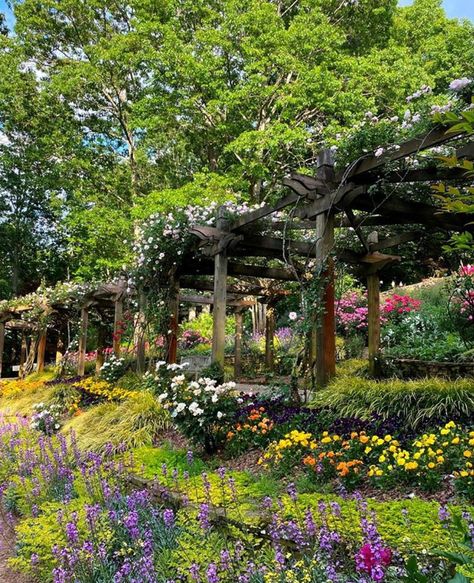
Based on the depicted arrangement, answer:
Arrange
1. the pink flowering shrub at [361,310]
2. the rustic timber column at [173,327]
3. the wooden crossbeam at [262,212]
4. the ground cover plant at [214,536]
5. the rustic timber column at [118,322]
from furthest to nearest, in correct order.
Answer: the rustic timber column at [118,322]
the pink flowering shrub at [361,310]
the rustic timber column at [173,327]
the wooden crossbeam at [262,212]
the ground cover plant at [214,536]

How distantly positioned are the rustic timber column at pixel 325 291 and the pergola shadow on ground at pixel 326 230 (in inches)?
0.4

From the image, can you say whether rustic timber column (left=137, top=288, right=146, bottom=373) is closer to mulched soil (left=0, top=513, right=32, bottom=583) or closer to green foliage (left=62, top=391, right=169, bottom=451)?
green foliage (left=62, top=391, right=169, bottom=451)

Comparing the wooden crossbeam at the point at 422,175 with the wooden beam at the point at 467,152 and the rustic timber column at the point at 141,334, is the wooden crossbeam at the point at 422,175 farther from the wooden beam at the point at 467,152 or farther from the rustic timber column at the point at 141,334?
the rustic timber column at the point at 141,334

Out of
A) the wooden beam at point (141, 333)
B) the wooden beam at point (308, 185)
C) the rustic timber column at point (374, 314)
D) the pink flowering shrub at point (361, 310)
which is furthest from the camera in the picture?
the pink flowering shrub at point (361, 310)

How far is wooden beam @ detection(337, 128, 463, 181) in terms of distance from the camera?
12.7 feet

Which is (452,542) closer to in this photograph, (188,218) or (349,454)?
(349,454)

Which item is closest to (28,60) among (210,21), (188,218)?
(210,21)

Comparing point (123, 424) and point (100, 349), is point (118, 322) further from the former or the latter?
point (123, 424)

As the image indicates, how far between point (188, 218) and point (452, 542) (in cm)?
576

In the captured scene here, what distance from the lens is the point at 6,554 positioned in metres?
3.57

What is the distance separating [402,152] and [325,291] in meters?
1.59

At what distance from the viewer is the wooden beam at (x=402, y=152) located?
3.88 meters

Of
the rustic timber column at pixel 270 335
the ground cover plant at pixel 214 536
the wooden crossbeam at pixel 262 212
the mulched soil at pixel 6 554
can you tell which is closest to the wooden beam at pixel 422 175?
the wooden crossbeam at pixel 262 212

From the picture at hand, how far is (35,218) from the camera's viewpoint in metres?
24.3
